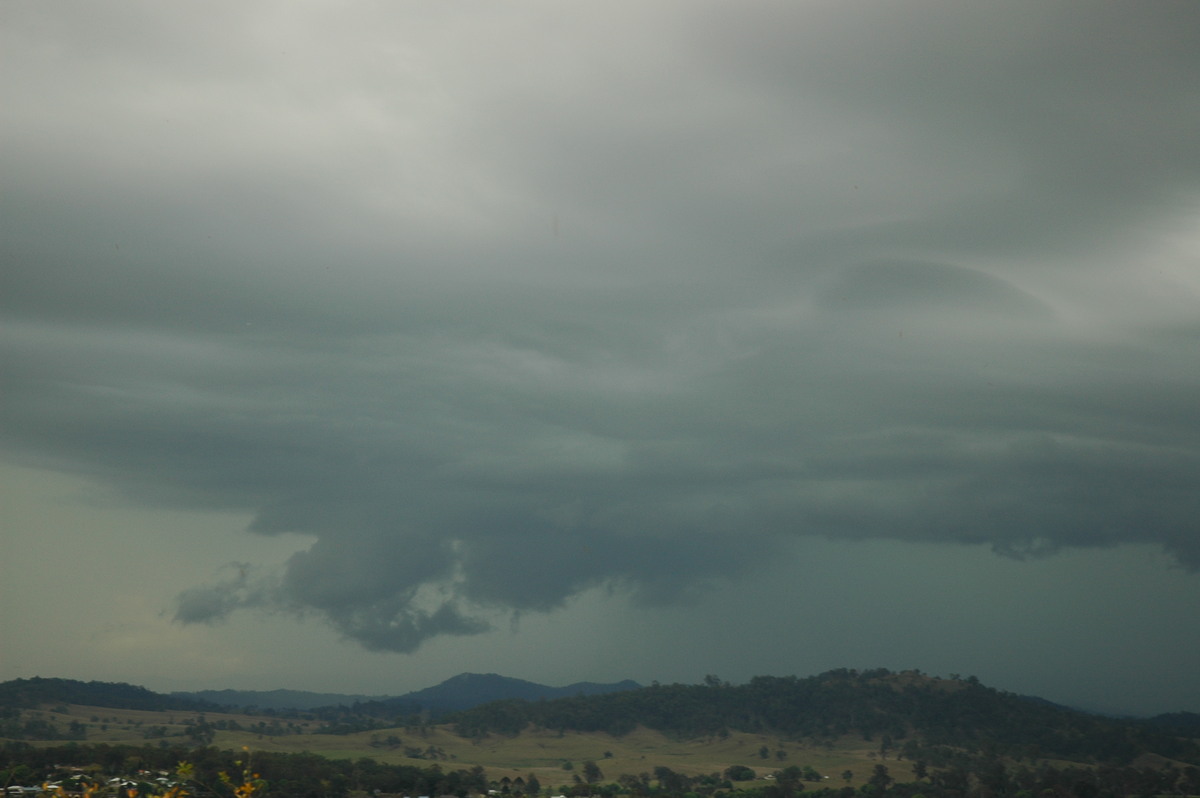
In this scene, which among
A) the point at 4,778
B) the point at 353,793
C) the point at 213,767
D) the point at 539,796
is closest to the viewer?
the point at 4,778

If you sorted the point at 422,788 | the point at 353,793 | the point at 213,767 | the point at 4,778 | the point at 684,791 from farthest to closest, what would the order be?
1. the point at 684,791
2. the point at 422,788
3. the point at 353,793
4. the point at 213,767
5. the point at 4,778

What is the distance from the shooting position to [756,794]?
17912 cm

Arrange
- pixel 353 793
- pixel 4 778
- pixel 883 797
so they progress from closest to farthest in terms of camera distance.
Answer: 1. pixel 4 778
2. pixel 353 793
3. pixel 883 797

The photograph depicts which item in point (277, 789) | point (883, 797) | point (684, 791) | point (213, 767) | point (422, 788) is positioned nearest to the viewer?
point (277, 789)

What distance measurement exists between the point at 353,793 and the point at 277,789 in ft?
64.8

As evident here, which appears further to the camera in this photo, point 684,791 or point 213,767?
point 684,791

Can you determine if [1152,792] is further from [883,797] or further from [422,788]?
[422,788]

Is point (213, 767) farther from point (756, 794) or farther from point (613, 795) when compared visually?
point (756, 794)

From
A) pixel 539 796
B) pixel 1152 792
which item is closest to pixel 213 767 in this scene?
pixel 539 796

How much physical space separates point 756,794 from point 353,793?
72218 mm

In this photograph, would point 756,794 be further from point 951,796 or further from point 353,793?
point 353,793

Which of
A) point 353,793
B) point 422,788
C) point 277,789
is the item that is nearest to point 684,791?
point 422,788

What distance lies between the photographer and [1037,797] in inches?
7028

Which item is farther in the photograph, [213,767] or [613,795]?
[613,795]
